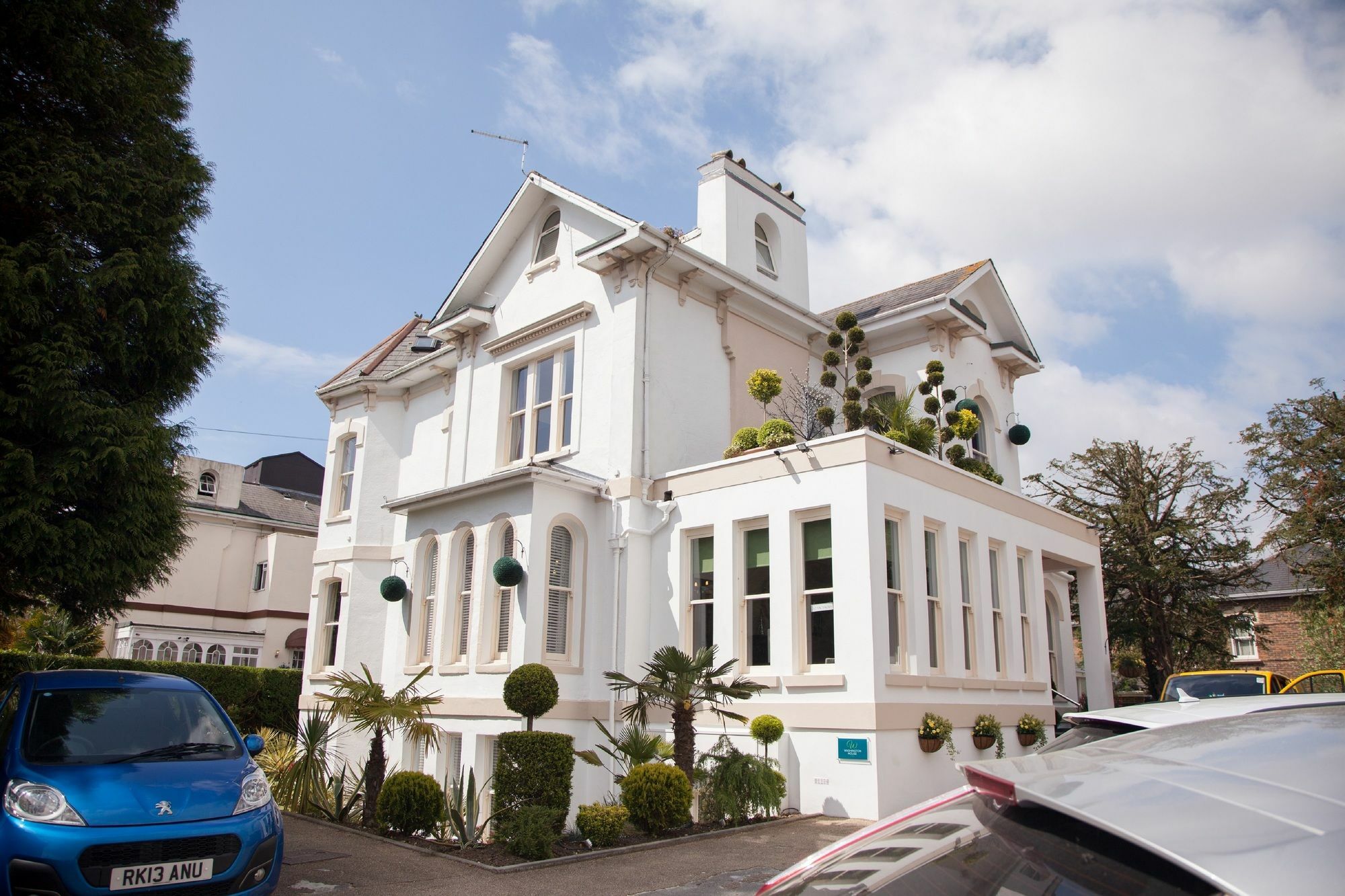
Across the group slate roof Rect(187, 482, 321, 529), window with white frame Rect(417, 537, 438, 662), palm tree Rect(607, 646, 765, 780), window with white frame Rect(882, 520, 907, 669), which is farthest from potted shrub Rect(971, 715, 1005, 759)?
slate roof Rect(187, 482, 321, 529)

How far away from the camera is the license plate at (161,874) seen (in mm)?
5910

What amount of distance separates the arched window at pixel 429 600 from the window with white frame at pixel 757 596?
5470mm

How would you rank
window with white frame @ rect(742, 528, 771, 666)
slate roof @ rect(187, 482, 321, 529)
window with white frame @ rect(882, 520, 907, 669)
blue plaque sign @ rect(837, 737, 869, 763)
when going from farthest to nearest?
slate roof @ rect(187, 482, 321, 529) < window with white frame @ rect(742, 528, 771, 666) < window with white frame @ rect(882, 520, 907, 669) < blue plaque sign @ rect(837, 737, 869, 763)

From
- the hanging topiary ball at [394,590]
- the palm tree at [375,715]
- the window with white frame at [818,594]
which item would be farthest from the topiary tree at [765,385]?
the hanging topiary ball at [394,590]

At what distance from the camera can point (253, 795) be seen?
6.88 metres

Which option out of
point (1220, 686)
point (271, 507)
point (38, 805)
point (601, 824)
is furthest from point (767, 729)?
point (271, 507)

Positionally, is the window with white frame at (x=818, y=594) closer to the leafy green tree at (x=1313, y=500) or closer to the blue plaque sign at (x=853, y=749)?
the blue plaque sign at (x=853, y=749)

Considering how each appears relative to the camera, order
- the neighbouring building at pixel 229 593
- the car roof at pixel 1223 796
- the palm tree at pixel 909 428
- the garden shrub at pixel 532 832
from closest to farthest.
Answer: the car roof at pixel 1223 796
the garden shrub at pixel 532 832
the palm tree at pixel 909 428
the neighbouring building at pixel 229 593

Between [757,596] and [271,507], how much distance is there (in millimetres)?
33316

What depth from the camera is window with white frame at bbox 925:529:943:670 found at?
1376cm

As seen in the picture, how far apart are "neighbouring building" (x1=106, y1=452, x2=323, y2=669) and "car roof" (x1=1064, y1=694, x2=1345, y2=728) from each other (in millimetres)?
33457

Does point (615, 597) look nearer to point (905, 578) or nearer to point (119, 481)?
point (905, 578)

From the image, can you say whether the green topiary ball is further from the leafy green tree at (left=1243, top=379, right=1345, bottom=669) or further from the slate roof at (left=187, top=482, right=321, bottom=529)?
the slate roof at (left=187, top=482, right=321, bottom=529)

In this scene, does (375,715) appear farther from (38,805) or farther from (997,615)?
(997,615)
